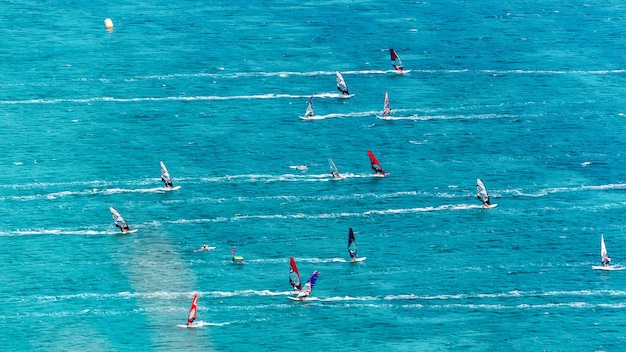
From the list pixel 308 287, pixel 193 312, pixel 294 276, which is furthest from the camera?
pixel 294 276

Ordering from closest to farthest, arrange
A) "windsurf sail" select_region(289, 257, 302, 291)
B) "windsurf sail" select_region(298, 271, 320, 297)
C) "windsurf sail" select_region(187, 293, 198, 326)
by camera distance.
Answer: "windsurf sail" select_region(187, 293, 198, 326), "windsurf sail" select_region(298, 271, 320, 297), "windsurf sail" select_region(289, 257, 302, 291)

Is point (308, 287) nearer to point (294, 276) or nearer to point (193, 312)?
point (294, 276)

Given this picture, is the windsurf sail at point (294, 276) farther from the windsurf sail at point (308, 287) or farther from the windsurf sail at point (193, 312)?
the windsurf sail at point (193, 312)

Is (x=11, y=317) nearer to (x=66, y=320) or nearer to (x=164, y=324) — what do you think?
(x=66, y=320)

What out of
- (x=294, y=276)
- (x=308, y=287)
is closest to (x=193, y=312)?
(x=294, y=276)

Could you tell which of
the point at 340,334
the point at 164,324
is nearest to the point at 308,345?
the point at 340,334

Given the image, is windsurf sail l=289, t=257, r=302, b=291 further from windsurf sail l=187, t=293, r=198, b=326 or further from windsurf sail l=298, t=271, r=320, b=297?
windsurf sail l=187, t=293, r=198, b=326

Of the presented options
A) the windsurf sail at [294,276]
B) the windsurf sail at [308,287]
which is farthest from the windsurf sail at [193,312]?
the windsurf sail at [308,287]

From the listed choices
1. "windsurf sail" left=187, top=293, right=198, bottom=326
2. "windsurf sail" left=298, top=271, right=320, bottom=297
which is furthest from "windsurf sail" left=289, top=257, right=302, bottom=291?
"windsurf sail" left=187, top=293, right=198, bottom=326

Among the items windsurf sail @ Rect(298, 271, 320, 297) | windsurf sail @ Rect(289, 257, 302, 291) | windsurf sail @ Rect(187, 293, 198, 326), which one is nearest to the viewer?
windsurf sail @ Rect(187, 293, 198, 326)
